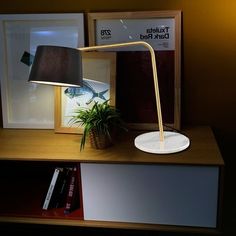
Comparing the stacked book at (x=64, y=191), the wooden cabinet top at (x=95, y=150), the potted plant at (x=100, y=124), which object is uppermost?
the potted plant at (x=100, y=124)

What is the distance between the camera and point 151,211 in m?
1.40

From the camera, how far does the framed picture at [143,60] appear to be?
1.58 m

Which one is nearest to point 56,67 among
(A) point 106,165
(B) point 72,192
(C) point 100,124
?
(C) point 100,124

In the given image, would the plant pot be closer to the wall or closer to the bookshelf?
the bookshelf

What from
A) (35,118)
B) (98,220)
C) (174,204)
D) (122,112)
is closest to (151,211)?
(174,204)

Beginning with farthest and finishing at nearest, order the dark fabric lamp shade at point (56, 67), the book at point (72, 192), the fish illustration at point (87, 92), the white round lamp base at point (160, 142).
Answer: the fish illustration at point (87, 92) → the book at point (72, 192) → the white round lamp base at point (160, 142) → the dark fabric lamp shade at point (56, 67)

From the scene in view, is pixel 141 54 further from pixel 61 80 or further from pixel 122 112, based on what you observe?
pixel 61 80

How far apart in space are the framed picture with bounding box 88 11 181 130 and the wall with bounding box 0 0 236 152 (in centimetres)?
5

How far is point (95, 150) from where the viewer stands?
57.4 inches

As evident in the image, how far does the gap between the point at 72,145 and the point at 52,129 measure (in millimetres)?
247

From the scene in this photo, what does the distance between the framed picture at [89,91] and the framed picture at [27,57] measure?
0.07 metres

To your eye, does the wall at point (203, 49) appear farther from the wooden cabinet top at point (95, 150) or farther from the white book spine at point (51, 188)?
the white book spine at point (51, 188)

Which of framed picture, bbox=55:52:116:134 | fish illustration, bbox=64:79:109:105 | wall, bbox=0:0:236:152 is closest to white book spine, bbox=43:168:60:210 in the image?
framed picture, bbox=55:52:116:134

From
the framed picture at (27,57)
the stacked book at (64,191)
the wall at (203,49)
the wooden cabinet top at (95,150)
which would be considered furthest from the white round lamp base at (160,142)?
the framed picture at (27,57)
